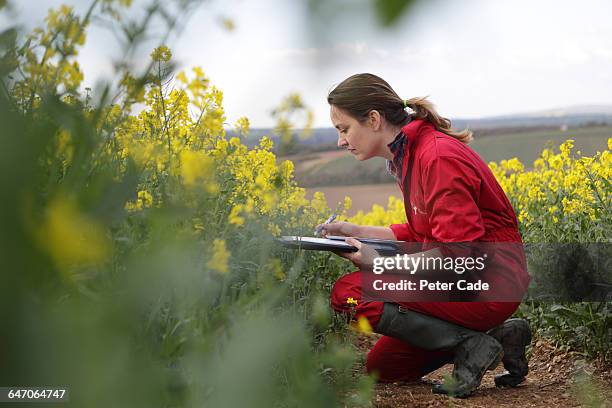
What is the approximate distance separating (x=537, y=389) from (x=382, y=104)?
1.36 meters

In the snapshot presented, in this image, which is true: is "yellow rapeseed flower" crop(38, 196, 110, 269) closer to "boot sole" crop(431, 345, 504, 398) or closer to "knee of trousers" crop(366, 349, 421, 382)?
"boot sole" crop(431, 345, 504, 398)

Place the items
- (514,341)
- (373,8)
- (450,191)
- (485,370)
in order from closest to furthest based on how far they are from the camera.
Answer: (373,8) < (450,191) < (485,370) < (514,341)

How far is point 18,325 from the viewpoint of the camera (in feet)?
1.48

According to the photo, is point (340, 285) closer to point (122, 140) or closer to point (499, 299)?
point (499, 299)

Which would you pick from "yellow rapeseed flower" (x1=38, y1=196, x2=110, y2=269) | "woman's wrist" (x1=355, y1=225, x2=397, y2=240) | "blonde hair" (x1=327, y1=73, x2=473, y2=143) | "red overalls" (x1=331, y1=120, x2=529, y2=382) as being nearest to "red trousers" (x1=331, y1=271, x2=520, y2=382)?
"red overalls" (x1=331, y1=120, x2=529, y2=382)

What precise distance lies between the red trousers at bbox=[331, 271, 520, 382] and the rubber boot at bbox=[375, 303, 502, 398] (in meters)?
0.03

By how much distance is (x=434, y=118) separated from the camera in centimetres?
301

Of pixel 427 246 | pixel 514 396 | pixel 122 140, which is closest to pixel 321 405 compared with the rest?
pixel 122 140

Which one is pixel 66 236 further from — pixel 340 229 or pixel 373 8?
pixel 340 229

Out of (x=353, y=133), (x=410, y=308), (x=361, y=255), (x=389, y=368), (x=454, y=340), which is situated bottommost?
(x=389, y=368)

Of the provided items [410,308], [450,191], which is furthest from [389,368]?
[450,191]

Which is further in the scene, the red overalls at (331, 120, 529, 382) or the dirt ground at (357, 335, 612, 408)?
the dirt ground at (357, 335, 612, 408)

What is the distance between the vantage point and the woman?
2773mm

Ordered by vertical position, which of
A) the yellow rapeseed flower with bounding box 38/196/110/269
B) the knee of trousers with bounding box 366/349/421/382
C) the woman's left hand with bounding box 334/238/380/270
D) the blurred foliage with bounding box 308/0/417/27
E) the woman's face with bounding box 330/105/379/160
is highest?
the woman's face with bounding box 330/105/379/160
